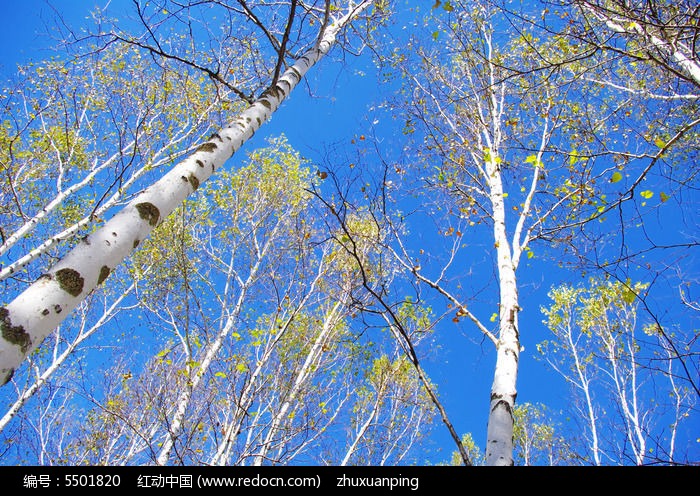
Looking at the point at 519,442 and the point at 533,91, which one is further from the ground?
the point at 533,91

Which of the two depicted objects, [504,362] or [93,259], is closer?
[93,259]

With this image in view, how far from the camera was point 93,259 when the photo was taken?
1.53 metres

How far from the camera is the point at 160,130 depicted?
855 cm

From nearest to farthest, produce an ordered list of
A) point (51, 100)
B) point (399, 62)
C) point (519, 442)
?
point (399, 62), point (51, 100), point (519, 442)

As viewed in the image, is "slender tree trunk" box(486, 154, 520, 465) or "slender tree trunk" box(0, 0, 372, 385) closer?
"slender tree trunk" box(0, 0, 372, 385)

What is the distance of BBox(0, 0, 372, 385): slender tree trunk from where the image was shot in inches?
49.4

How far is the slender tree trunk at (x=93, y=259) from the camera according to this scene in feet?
4.12

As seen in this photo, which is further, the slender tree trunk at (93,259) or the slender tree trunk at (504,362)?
the slender tree trunk at (504,362)

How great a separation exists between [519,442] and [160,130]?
13532 millimetres
